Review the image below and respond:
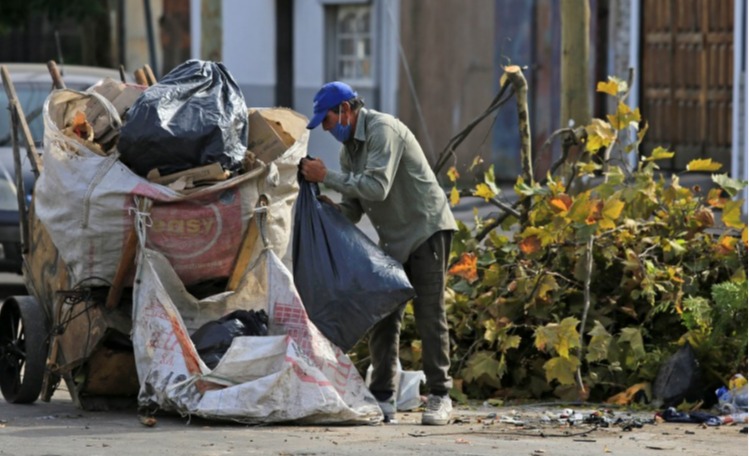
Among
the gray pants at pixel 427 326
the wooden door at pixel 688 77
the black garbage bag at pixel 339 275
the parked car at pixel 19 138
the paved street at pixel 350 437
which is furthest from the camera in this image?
the wooden door at pixel 688 77

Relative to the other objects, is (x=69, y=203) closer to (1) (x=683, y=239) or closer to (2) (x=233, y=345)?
(2) (x=233, y=345)

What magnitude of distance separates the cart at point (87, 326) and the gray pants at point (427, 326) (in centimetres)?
67

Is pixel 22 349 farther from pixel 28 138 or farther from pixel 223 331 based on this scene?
pixel 223 331

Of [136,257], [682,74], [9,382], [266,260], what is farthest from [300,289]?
[682,74]

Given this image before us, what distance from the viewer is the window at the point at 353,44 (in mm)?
22625

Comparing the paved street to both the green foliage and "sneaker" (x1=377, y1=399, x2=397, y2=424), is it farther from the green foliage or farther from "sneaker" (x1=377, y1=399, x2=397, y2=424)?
the green foliage

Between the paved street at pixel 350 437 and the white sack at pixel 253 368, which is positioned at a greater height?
the white sack at pixel 253 368

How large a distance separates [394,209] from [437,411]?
943 mm

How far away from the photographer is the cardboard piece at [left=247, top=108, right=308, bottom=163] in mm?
8117

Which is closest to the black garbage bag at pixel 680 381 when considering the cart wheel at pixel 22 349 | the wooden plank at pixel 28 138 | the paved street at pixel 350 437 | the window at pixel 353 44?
the paved street at pixel 350 437

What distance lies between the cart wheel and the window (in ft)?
46.5

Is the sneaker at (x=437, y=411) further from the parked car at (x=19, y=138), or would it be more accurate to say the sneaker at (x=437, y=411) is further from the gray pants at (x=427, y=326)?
the parked car at (x=19, y=138)

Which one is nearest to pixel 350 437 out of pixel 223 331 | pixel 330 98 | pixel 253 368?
pixel 253 368

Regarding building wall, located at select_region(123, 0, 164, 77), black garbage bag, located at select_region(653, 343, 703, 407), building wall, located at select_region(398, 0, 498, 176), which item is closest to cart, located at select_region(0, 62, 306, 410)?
black garbage bag, located at select_region(653, 343, 703, 407)
